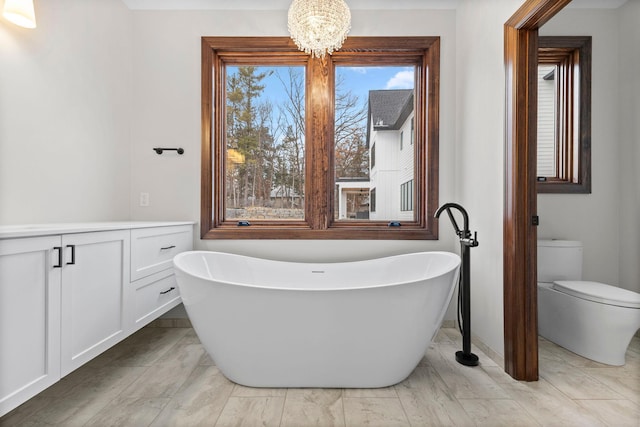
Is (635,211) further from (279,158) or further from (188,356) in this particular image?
(188,356)

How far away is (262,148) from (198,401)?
182cm

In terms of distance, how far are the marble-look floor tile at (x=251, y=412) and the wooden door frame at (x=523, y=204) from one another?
4.15ft

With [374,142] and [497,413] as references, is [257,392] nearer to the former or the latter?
[497,413]

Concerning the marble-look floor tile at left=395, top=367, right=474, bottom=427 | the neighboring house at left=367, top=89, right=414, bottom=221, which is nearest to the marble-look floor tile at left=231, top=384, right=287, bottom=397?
the marble-look floor tile at left=395, top=367, right=474, bottom=427

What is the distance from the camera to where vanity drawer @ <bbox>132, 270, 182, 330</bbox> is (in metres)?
1.79

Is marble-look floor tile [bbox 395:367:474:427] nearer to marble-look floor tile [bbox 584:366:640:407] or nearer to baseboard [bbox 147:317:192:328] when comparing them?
marble-look floor tile [bbox 584:366:640:407]

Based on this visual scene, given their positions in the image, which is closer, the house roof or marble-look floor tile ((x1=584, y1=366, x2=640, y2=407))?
marble-look floor tile ((x1=584, y1=366, x2=640, y2=407))

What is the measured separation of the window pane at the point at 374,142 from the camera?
263 centimetres

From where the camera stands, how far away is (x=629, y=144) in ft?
7.83

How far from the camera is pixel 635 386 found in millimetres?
1644

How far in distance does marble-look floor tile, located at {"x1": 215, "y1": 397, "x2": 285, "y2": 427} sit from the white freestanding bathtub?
0.11m

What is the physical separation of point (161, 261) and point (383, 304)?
1397 millimetres

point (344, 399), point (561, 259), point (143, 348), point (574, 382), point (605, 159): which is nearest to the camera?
point (344, 399)

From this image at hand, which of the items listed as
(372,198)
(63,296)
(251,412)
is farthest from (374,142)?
(63,296)
